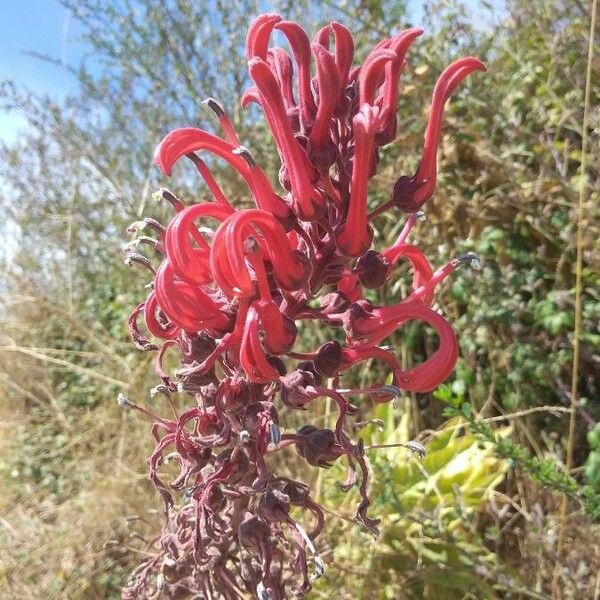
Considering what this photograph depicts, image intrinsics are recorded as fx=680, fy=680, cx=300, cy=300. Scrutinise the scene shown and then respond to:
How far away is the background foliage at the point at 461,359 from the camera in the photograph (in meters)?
1.97

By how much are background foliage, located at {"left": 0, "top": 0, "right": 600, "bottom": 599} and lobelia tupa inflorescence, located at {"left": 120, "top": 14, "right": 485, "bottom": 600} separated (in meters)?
0.52

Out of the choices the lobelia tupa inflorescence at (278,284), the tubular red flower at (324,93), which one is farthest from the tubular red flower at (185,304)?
the tubular red flower at (324,93)

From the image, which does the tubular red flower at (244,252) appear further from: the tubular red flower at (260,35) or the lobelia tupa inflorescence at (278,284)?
the tubular red flower at (260,35)

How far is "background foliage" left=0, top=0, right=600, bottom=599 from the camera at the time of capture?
1.97 metres

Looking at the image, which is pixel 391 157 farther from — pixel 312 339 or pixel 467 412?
pixel 467 412

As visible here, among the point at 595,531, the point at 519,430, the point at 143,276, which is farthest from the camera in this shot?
the point at 143,276

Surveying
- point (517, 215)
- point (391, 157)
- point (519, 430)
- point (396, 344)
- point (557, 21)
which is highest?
point (557, 21)

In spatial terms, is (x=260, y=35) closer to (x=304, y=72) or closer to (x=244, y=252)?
(x=304, y=72)

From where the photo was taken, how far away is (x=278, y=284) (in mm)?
893

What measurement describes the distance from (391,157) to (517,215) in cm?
70

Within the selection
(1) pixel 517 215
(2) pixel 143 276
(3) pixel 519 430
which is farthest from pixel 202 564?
(2) pixel 143 276

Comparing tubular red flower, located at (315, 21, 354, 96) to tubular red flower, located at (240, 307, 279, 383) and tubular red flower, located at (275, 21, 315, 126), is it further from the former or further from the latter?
tubular red flower, located at (240, 307, 279, 383)

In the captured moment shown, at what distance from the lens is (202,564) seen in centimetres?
100

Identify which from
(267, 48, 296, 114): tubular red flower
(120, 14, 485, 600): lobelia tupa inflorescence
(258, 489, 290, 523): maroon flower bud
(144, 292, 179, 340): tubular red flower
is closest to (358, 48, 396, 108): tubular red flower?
(120, 14, 485, 600): lobelia tupa inflorescence
